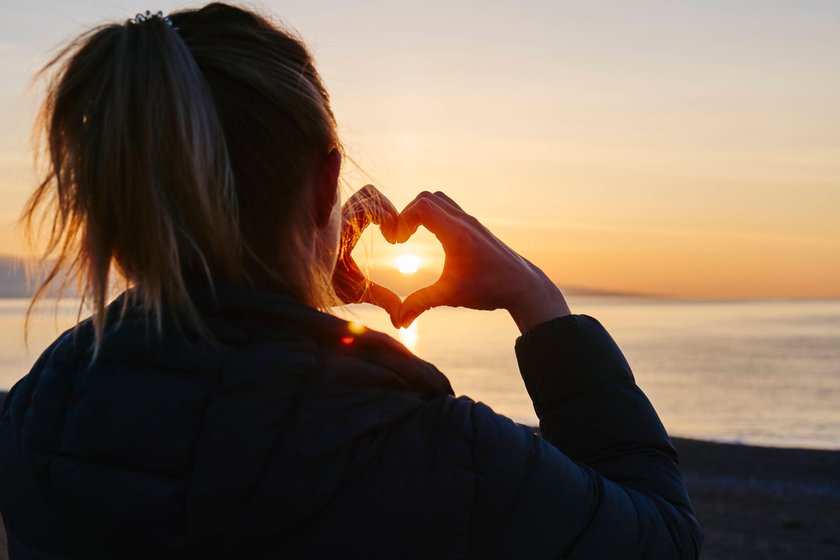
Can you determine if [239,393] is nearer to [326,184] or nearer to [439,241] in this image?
[326,184]

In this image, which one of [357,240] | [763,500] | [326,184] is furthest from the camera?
[763,500]

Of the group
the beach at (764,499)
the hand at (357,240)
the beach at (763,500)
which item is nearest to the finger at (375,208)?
the hand at (357,240)

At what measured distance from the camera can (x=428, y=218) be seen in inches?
54.7

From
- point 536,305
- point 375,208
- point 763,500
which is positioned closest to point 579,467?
point 536,305

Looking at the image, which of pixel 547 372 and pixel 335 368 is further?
pixel 547 372

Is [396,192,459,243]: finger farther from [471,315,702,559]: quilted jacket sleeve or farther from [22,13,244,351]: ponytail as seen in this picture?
[22,13,244,351]: ponytail

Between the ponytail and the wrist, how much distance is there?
468mm

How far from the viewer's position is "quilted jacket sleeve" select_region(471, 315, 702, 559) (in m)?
1.03

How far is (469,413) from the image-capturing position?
1.06m

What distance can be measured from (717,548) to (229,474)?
27.2 feet

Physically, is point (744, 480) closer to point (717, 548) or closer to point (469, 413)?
point (717, 548)

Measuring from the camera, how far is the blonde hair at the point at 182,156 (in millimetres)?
1077

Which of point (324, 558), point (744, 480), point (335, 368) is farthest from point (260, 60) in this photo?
point (744, 480)

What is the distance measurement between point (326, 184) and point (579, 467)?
A: 496mm
